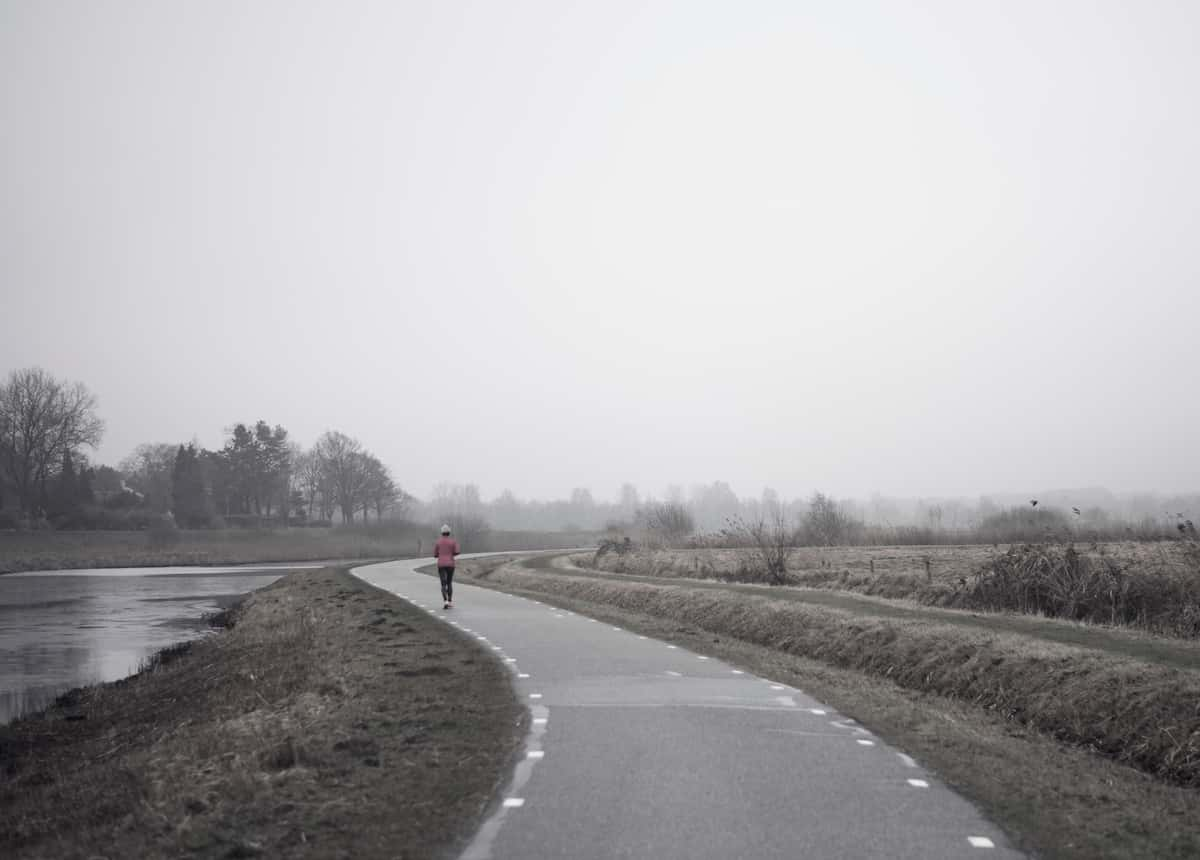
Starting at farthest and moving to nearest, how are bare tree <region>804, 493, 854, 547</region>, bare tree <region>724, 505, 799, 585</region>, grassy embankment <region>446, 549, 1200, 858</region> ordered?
bare tree <region>804, 493, 854, 547</region>, bare tree <region>724, 505, 799, 585</region>, grassy embankment <region>446, 549, 1200, 858</region>

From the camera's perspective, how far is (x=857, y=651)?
59.7ft

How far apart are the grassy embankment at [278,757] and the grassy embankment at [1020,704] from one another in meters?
4.42

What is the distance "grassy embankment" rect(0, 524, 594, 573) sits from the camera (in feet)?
263

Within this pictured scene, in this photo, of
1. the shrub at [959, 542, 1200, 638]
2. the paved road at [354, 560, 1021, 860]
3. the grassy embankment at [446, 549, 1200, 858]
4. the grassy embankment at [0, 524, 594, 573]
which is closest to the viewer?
the paved road at [354, 560, 1021, 860]

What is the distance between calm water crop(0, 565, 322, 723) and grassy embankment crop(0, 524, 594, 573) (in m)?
15.6

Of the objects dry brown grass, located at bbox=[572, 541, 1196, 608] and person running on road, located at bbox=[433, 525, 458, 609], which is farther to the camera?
person running on road, located at bbox=[433, 525, 458, 609]

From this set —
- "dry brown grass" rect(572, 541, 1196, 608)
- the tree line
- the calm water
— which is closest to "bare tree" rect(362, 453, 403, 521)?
the tree line

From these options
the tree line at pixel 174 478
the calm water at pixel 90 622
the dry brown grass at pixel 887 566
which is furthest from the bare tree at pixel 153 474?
the dry brown grass at pixel 887 566

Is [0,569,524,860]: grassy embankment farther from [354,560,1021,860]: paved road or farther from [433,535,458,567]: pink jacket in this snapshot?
[433,535,458,567]: pink jacket

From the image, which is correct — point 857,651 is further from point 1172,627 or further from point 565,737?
point 565,737

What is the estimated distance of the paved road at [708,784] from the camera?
685 cm

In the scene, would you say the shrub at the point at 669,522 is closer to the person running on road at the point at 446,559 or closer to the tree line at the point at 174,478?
the person running on road at the point at 446,559

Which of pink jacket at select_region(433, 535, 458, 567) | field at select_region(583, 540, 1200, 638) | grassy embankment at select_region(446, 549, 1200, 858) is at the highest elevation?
pink jacket at select_region(433, 535, 458, 567)

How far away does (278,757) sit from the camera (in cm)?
956
